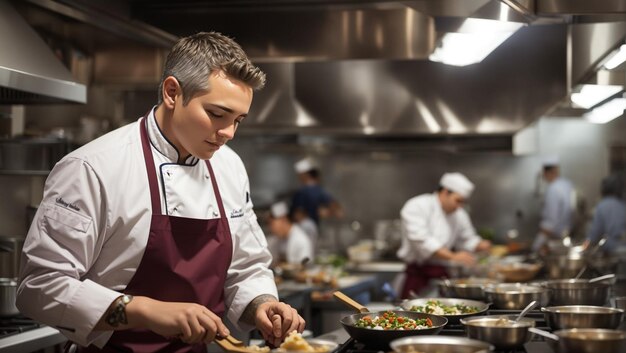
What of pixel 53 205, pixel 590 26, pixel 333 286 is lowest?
pixel 333 286

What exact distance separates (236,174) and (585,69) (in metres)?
1.68

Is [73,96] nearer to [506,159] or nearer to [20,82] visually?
[20,82]

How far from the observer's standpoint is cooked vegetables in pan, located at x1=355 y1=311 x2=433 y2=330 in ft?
7.25

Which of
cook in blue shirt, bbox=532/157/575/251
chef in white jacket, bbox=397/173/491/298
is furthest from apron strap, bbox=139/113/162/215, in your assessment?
cook in blue shirt, bbox=532/157/575/251

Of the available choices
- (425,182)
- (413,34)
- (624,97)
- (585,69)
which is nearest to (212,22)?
(413,34)

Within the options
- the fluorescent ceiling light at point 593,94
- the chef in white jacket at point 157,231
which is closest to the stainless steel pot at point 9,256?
the chef in white jacket at point 157,231

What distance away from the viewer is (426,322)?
90.0 inches

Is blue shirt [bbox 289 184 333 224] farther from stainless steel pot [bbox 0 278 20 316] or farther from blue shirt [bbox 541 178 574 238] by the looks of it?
stainless steel pot [bbox 0 278 20 316]

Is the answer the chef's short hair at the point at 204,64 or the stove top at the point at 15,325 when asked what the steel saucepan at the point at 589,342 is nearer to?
the chef's short hair at the point at 204,64

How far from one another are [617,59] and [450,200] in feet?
11.8

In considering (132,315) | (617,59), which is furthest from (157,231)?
(617,59)

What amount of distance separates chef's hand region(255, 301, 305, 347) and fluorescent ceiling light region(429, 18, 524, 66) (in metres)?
1.14

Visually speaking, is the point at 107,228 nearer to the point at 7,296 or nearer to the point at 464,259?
the point at 7,296

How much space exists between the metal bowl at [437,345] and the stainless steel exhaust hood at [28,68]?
1723 mm
